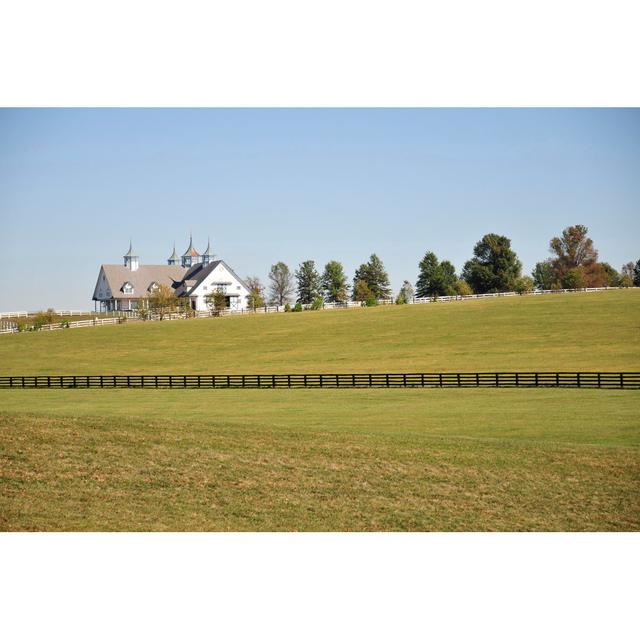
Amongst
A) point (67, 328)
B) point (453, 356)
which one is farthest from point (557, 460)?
point (67, 328)

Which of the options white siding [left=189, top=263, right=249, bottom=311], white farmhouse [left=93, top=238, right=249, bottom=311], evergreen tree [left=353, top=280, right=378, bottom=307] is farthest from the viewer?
white siding [left=189, top=263, right=249, bottom=311]

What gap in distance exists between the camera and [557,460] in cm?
1519

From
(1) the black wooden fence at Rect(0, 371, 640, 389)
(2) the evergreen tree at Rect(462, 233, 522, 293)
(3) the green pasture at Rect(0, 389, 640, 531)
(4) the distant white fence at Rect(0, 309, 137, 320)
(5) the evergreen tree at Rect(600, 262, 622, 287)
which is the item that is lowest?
(3) the green pasture at Rect(0, 389, 640, 531)

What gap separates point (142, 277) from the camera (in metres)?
38.5

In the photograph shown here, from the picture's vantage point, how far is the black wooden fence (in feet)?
88.1

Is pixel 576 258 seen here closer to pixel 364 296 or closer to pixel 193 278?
pixel 193 278

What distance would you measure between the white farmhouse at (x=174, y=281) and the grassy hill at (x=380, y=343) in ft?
7.59

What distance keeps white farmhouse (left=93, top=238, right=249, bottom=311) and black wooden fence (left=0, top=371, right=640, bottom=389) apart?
3377 mm

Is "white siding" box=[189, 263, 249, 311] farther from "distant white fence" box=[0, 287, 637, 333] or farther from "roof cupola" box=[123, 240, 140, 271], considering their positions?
"roof cupola" box=[123, 240, 140, 271]

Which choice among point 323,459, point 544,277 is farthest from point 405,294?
point 323,459

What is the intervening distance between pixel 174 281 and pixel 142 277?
437 inches

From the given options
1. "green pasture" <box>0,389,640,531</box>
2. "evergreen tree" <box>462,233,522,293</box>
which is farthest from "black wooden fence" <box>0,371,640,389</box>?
"evergreen tree" <box>462,233,522,293</box>
